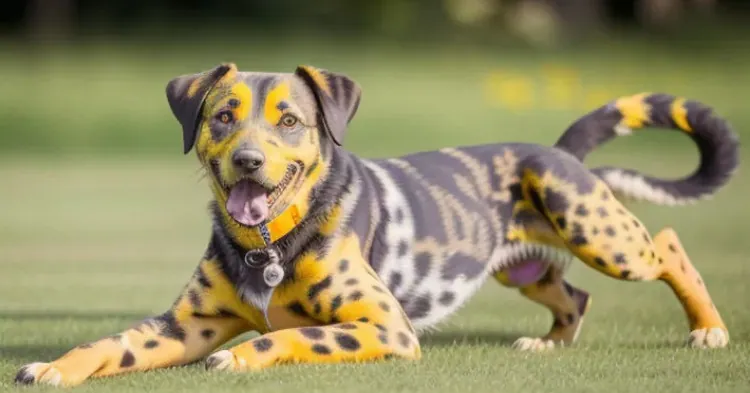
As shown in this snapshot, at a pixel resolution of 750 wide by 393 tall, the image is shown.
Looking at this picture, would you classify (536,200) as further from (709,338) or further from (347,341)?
(347,341)

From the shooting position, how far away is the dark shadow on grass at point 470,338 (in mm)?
7285

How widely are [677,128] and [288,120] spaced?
2.47 metres

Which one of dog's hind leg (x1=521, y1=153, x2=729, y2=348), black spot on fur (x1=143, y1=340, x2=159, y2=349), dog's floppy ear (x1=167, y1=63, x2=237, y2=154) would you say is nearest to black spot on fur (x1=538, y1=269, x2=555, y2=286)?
dog's hind leg (x1=521, y1=153, x2=729, y2=348)

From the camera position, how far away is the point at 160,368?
618cm

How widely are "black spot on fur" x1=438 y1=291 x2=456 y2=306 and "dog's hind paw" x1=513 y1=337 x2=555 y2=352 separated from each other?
41 cm

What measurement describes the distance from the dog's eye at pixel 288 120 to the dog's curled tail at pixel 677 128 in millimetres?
2056

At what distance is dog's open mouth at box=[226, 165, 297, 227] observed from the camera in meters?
6.17

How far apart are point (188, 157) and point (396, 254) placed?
49.7 feet

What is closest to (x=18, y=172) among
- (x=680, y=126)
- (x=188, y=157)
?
(x=188, y=157)

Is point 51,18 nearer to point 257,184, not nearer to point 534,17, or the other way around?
point 534,17

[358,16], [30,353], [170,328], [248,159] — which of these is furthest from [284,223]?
[358,16]

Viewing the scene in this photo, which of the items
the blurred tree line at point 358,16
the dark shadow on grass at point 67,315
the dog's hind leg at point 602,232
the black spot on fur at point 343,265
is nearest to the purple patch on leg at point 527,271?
the dog's hind leg at point 602,232

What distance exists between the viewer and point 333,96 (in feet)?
21.2

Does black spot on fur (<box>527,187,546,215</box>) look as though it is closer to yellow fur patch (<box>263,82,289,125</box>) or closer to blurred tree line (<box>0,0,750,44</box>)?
yellow fur patch (<box>263,82,289,125</box>)
